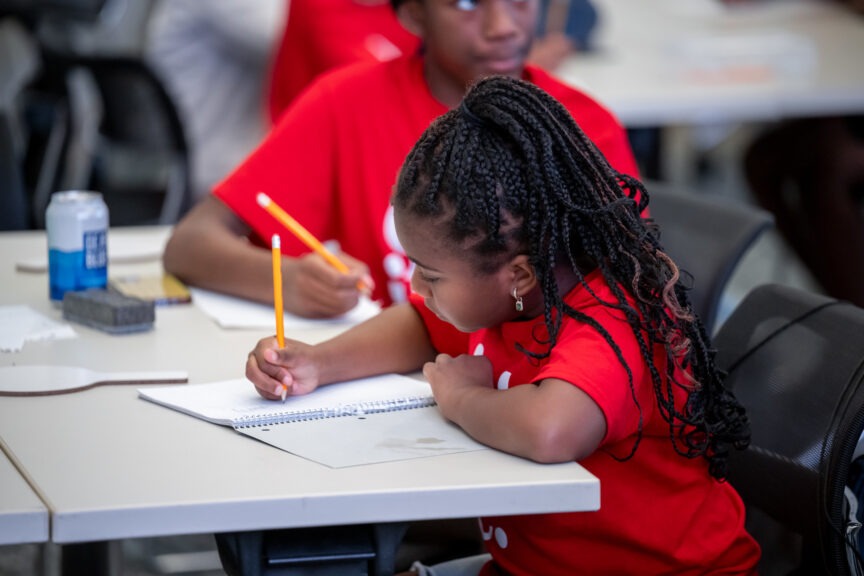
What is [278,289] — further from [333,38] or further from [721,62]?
[721,62]

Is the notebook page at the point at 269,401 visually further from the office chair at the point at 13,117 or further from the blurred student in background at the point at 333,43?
the blurred student in background at the point at 333,43

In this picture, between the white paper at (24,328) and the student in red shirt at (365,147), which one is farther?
the student in red shirt at (365,147)

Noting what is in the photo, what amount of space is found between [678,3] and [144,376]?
163 inches

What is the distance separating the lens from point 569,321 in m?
1.28

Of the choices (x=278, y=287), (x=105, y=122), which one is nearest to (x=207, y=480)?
(x=278, y=287)

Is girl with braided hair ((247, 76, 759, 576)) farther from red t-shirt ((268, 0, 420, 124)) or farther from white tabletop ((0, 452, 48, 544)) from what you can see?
red t-shirt ((268, 0, 420, 124))

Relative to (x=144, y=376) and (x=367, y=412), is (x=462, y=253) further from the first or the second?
(x=144, y=376)

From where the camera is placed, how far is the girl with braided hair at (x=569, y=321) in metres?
1.26

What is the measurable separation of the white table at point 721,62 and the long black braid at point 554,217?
2.36m

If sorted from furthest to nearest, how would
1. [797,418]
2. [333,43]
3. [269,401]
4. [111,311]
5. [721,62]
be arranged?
[721,62] → [333,43] → [111,311] → [797,418] → [269,401]

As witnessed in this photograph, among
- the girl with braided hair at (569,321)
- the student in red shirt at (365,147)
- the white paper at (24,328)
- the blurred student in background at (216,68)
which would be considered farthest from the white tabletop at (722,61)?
the girl with braided hair at (569,321)

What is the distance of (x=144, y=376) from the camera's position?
1.43 m

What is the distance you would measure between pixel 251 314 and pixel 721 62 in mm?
2809

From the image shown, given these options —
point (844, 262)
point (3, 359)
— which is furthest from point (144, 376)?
point (844, 262)
